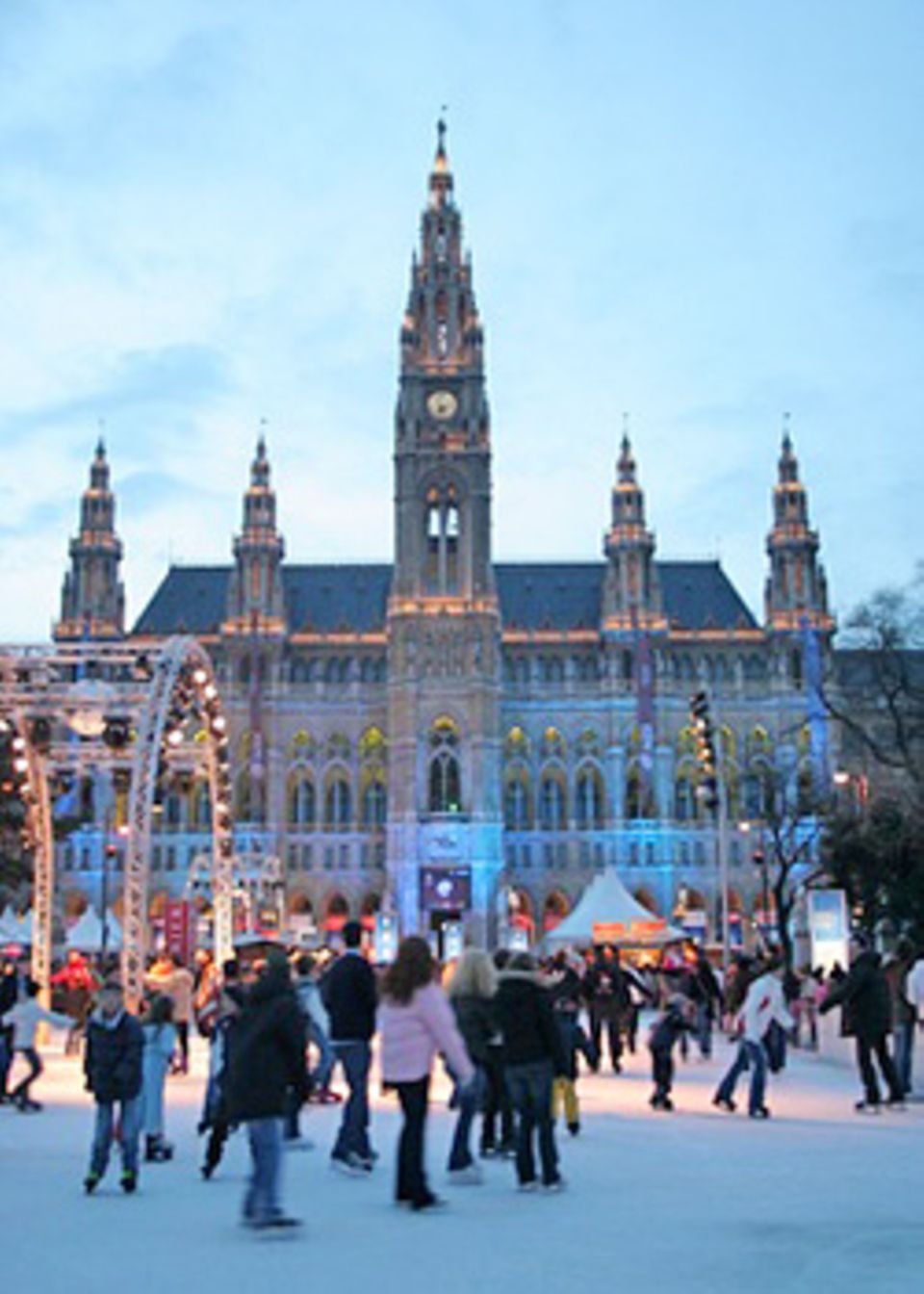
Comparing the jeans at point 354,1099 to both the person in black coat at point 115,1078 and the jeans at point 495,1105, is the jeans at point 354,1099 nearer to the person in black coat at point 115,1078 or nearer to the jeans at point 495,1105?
the jeans at point 495,1105

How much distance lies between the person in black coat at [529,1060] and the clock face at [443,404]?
76.9 meters

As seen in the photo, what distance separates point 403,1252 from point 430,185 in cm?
8978

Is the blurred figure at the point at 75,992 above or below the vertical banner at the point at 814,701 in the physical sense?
below

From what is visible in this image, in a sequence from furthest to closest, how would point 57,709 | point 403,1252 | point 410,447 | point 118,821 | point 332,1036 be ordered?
point 410,447, point 118,821, point 57,709, point 332,1036, point 403,1252

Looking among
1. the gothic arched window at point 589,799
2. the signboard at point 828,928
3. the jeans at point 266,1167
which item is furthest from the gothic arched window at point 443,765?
the jeans at point 266,1167

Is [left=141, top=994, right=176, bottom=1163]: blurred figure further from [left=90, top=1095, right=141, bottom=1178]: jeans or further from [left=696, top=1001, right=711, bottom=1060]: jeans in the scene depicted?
[left=696, top=1001, right=711, bottom=1060]: jeans

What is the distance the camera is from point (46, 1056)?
25547 millimetres

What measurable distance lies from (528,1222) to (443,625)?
72620 millimetres

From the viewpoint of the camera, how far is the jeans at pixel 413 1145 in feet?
30.2

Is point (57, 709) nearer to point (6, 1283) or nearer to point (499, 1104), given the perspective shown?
point (499, 1104)

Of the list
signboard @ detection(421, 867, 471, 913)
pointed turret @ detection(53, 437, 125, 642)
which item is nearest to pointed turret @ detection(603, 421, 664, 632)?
signboard @ detection(421, 867, 471, 913)

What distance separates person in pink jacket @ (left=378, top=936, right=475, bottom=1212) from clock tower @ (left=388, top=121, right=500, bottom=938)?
223 feet

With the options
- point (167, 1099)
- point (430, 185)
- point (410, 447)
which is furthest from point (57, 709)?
point (430, 185)

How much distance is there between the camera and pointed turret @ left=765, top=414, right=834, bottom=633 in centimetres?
8600
